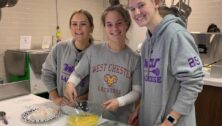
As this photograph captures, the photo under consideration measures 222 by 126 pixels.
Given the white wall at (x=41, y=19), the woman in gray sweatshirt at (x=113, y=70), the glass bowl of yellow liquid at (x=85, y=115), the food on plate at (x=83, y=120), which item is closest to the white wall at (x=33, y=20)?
the white wall at (x=41, y=19)

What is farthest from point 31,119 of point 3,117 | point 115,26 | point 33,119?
point 115,26

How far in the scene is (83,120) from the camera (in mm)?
1028

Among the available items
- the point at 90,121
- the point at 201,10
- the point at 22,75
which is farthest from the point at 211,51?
the point at 22,75

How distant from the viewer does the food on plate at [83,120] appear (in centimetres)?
100

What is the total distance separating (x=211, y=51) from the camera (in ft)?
8.32

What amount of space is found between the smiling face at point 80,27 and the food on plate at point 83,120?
0.58 meters

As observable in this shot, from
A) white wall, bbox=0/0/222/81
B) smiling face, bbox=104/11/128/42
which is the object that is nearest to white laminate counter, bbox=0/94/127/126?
smiling face, bbox=104/11/128/42

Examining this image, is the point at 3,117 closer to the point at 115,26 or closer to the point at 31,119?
the point at 31,119

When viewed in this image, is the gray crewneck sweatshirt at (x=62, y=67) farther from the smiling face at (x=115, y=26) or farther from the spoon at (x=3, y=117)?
the spoon at (x=3, y=117)

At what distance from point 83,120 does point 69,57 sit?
55cm

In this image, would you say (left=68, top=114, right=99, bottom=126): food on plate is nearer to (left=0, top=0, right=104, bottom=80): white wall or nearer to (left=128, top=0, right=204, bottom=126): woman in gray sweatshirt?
(left=128, top=0, right=204, bottom=126): woman in gray sweatshirt

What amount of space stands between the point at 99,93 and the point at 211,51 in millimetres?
1748

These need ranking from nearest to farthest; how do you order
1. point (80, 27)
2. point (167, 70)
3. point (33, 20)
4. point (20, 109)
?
point (167, 70) → point (20, 109) → point (80, 27) → point (33, 20)

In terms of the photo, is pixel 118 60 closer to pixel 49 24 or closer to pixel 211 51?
pixel 211 51
